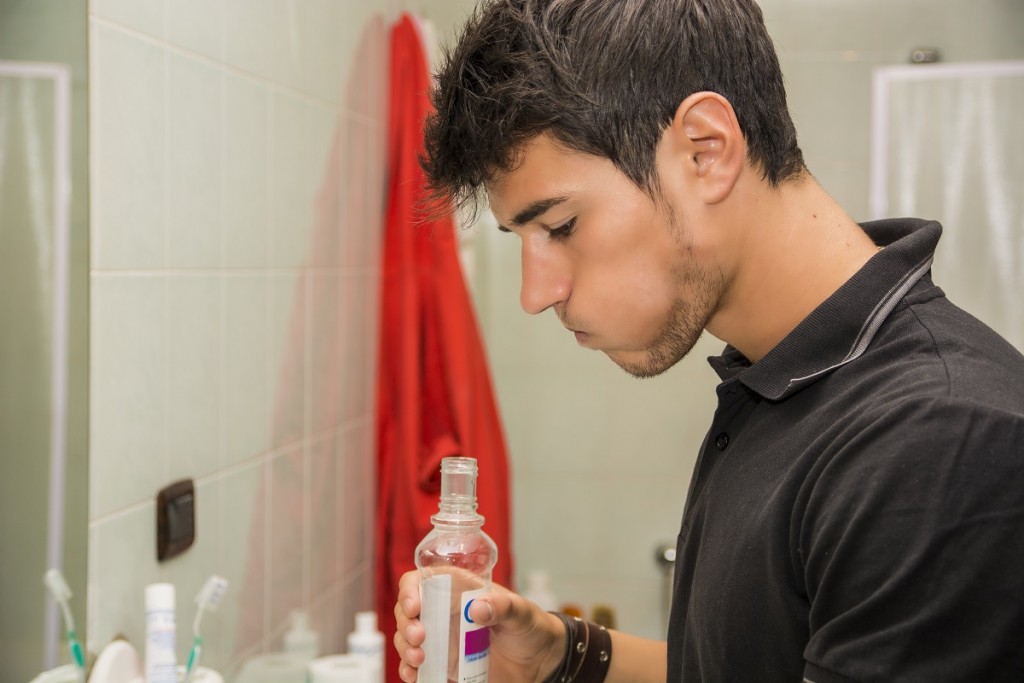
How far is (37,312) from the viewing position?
0.99 meters

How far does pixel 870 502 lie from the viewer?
26.2 inches

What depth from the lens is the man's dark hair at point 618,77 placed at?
33.8 inches

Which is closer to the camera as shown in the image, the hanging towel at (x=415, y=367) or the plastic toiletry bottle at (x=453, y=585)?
the plastic toiletry bottle at (x=453, y=585)

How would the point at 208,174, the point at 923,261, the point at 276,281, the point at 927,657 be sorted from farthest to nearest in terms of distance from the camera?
the point at 276,281, the point at 208,174, the point at 923,261, the point at 927,657

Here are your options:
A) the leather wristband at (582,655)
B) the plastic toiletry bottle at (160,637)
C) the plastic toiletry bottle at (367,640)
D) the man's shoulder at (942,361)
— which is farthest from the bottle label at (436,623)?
the plastic toiletry bottle at (367,640)

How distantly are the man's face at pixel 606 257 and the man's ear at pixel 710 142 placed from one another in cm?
4

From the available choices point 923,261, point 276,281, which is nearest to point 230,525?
point 276,281

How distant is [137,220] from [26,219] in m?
0.20

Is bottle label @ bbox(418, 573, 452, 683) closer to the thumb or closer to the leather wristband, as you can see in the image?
the thumb

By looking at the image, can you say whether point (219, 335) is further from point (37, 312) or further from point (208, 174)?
point (37, 312)

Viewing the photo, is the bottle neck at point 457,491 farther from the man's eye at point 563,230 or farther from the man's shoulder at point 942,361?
the man's shoulder at point 942,361

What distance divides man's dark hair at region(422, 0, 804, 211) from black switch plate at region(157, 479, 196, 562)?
0.62m

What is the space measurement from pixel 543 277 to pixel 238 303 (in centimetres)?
65

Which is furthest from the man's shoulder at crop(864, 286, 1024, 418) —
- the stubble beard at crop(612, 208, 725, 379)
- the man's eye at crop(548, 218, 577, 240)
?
the man's eye at crop(548, 218, 577, 240)
